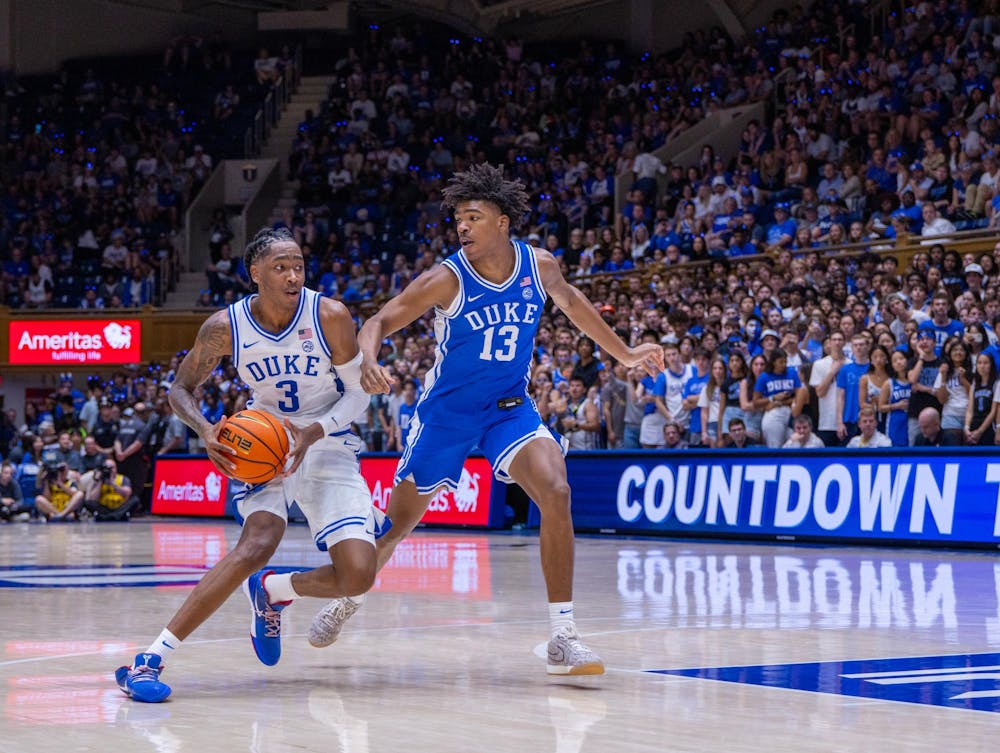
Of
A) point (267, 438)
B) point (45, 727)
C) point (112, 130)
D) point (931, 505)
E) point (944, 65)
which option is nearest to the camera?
point (45, 727)

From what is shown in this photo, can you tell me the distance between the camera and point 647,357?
733 cm

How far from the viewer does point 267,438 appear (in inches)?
232

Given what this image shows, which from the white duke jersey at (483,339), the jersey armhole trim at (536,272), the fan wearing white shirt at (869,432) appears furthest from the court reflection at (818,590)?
the jersey armhole trim at (536,272)

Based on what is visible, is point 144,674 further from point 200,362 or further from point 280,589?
point 200,362

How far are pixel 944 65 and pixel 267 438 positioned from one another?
59.7ft

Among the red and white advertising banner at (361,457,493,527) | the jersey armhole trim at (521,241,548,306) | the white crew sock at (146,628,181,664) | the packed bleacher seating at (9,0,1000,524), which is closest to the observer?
the white crew sock at (146,628,181,664)

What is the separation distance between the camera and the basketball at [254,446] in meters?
5.84

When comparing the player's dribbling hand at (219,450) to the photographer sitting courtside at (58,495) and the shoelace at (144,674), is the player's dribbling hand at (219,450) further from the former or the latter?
the photographer sitting courtside at (58,495)

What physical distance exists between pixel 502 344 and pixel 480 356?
12 cm

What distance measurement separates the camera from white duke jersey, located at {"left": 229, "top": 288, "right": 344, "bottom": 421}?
6.16 metres

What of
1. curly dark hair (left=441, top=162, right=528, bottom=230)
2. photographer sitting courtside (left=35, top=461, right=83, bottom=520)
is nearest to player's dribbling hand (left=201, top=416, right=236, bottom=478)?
curly dark hair (left=441, top=162, right=528, bottom=230)

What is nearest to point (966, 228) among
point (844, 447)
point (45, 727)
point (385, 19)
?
point (844, 447)

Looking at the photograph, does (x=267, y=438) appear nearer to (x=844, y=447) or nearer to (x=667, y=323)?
(x=844, y=447)

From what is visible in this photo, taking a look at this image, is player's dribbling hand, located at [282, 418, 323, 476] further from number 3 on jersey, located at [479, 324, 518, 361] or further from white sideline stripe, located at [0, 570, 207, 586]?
white sideline stripe, located at [0, 570, 207, 586]
